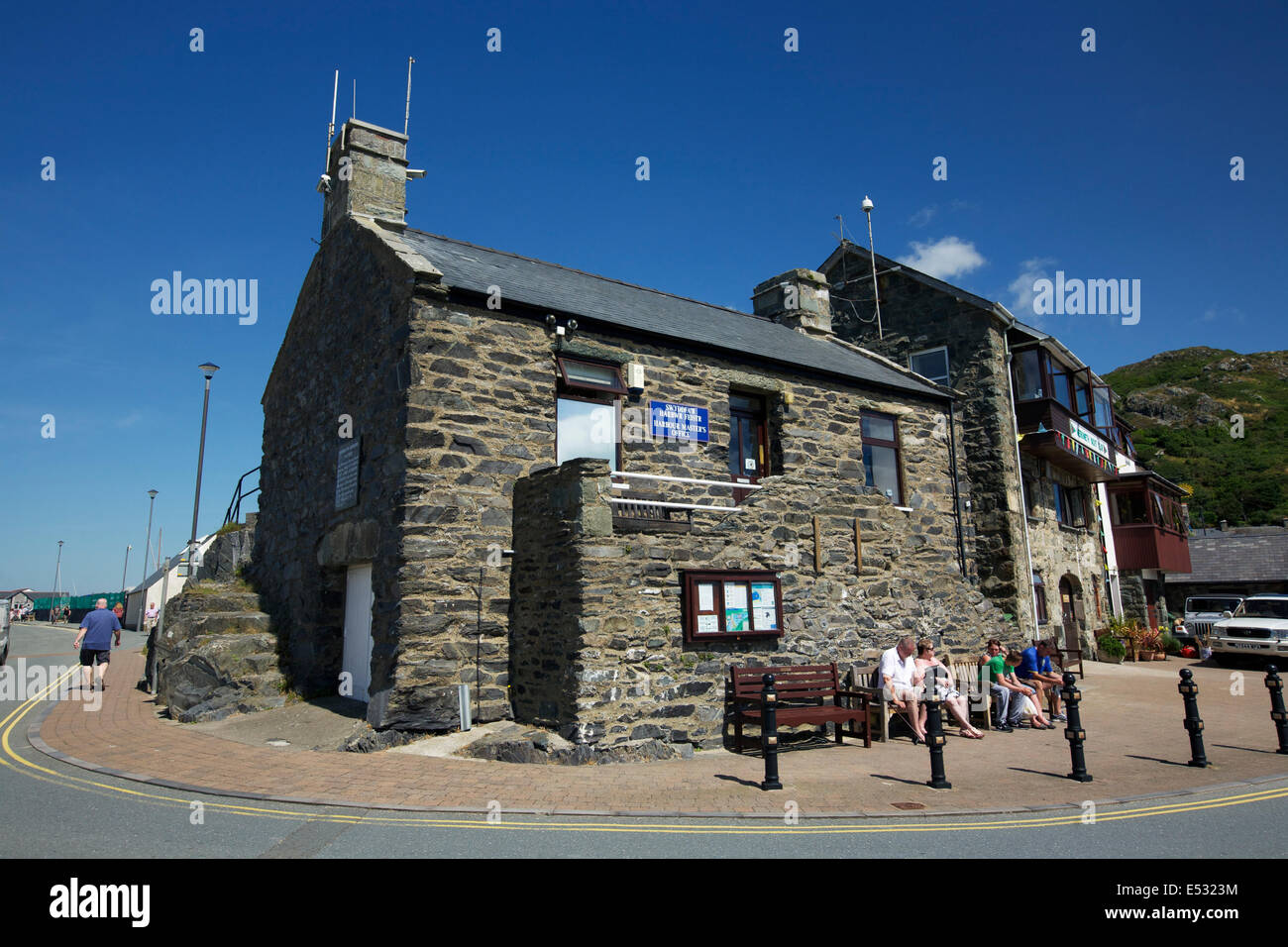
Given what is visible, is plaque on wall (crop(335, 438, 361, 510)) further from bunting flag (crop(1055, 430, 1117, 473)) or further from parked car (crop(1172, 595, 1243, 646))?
parked car (crop(1172, 595, 1243, 646))

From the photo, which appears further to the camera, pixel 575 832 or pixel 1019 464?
pixel 1019 464

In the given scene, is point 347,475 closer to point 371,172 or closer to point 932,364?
point 371,172

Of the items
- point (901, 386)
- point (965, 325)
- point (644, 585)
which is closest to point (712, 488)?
point (644, 585)

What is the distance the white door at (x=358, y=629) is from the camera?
11.7 meters

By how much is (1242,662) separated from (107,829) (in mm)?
26168

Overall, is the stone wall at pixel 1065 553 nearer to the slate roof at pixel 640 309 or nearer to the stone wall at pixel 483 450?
the slate roof at pixel 640 309

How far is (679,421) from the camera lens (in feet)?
40.4

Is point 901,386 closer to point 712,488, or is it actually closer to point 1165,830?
point 712,488

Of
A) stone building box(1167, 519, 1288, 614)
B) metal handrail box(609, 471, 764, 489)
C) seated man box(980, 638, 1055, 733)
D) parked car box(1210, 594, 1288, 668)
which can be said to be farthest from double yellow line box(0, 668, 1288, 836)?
stone building box(1167, 519, 1288, 614)

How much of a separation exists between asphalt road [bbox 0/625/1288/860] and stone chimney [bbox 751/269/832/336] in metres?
14.1

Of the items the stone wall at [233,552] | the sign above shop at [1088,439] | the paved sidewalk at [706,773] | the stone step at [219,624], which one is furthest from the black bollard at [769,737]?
the sign above shop at [1088,439]

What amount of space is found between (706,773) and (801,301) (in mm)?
13838

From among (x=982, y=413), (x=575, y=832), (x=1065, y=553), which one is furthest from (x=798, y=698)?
(x=1065, y=553)

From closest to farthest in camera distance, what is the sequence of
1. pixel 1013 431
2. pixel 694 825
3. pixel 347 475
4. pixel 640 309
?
pixel 694 825, pixel 347 475, pixel 640 309, pixel 1013 431
